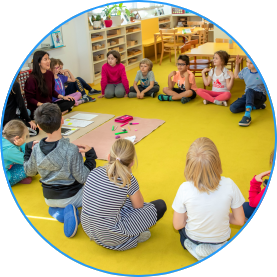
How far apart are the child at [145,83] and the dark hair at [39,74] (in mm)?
1410

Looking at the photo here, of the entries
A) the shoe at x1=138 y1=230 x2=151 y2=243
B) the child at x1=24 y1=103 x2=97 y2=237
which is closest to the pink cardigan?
the child at x1=24 y1=103 x2=97 y2=237

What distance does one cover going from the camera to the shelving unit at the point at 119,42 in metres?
5.91

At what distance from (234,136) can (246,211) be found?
1.45m

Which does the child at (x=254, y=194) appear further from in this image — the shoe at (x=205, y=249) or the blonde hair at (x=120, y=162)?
the blonde hair at (x=120, y=162)

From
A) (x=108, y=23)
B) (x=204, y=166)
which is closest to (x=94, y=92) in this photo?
(x=108, y=23)

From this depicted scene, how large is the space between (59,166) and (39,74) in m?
2.17

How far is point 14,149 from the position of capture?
8.57 feet

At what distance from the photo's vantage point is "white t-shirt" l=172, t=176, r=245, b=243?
1619 millimetres

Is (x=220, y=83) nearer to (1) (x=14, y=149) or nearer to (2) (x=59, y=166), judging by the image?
(1) (x=14, y=149)

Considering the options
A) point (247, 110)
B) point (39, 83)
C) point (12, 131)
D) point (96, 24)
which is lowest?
point (247, 110)

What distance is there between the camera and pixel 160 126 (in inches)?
147

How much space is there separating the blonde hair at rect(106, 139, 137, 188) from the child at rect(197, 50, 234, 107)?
285 cm

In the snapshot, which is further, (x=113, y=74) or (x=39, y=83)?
(x=113, y=74)

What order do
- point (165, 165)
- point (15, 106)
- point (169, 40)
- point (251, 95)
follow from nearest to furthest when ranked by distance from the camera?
point (165, 165)
point (15, 106)
point (251, 95)
point (169, 40)
